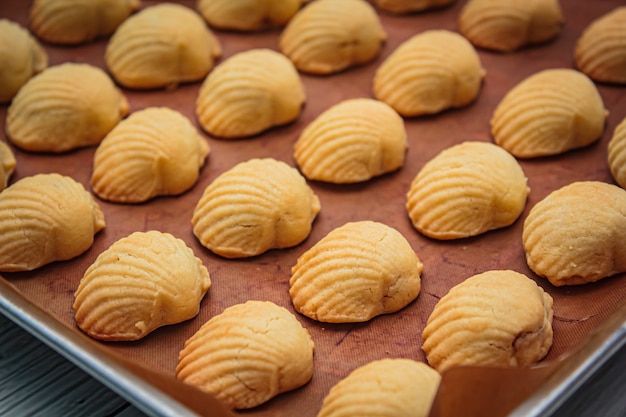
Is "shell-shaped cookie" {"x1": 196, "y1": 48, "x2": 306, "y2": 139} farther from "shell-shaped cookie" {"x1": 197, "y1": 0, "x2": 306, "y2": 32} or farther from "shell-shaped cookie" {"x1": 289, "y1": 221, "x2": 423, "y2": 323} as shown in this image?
"shell-shaped cookie" {"x1": 289, "y1": 221, "x2": 423, "y2": 323}

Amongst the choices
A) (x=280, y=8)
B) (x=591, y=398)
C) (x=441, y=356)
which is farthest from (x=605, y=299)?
(x=280, y=8)

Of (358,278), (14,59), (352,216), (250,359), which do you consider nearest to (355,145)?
(352,216)

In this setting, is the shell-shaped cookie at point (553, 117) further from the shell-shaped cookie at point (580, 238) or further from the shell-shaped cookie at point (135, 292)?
the shell-shaped cookie at point (135, 292)

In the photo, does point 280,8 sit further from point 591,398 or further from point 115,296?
point 591,398

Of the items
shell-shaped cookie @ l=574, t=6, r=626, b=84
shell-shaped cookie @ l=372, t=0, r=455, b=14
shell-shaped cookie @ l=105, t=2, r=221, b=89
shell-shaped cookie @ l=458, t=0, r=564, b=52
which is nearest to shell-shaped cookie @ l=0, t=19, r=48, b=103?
shell-shaped cookie @ l=105, t=2, r=221, b=89

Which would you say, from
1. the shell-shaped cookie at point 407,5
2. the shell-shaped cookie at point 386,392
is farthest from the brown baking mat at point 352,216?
the shell-shaped cookie at point 386,392

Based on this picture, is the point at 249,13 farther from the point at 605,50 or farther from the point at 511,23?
the point at 605,50
